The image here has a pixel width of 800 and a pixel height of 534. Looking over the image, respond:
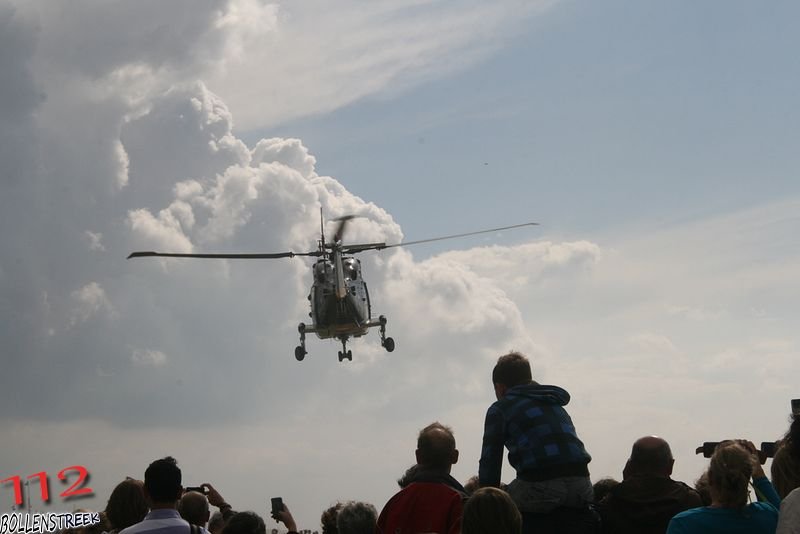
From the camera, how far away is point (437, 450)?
25.1 feet

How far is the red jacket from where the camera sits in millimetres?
7355

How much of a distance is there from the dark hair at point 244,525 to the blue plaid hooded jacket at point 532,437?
1.70m

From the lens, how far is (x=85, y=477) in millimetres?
10008

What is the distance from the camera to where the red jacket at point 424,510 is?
7355 millimetres

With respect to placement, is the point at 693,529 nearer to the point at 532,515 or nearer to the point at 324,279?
the point at 532,515

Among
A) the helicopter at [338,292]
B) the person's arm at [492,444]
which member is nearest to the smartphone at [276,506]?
the person's arm at [492,444]

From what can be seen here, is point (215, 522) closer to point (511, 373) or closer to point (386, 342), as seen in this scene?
point (511, 373)

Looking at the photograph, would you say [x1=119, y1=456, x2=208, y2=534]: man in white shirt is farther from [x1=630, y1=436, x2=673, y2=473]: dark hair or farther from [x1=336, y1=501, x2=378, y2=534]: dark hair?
[x1=630, y1=436, x2=673, y2=473]: dark hair

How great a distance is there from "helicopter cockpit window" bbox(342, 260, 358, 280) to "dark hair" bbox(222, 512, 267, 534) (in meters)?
29.3

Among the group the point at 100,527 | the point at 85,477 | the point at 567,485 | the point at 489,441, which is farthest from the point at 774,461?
the point at 85,477

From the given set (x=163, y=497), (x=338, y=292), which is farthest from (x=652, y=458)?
(x=338, y=292)

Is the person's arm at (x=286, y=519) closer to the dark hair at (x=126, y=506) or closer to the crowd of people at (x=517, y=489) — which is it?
the crowd of people at (x=517, y=489)

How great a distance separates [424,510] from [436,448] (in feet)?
1.60

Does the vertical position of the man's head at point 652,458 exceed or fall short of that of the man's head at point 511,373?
it falls short
